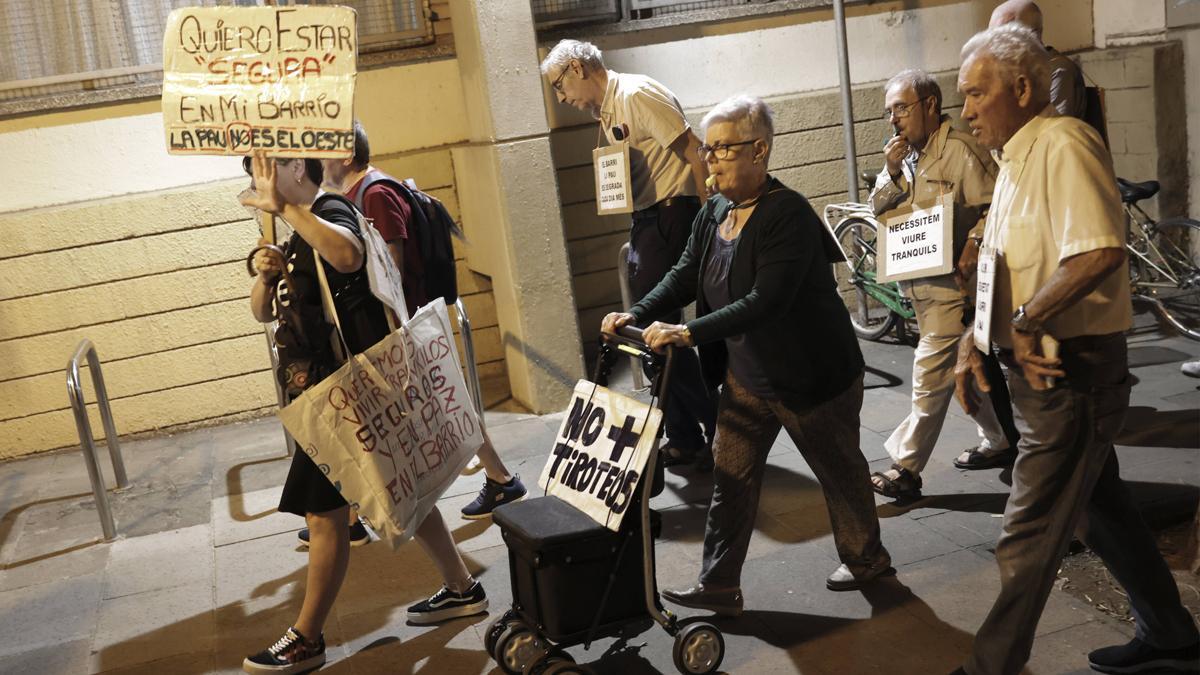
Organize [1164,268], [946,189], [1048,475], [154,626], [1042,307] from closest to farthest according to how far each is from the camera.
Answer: [1042,307] < [1048,475] < [154,626] < [946,189] < [1164,268]

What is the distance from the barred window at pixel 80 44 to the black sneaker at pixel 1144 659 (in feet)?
19.4

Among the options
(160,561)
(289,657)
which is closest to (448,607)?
(289,657)

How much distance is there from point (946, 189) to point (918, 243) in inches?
10.0

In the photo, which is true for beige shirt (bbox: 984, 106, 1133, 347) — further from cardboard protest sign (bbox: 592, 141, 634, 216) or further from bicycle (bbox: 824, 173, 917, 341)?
bicycle (bbox: 824, 173, 917, 341)

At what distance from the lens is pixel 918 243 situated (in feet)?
16.1

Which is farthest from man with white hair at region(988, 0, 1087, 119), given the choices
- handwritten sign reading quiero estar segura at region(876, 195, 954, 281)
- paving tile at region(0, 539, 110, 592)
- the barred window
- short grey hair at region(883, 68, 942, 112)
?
paving tile at region(0, 539, 110, 592)

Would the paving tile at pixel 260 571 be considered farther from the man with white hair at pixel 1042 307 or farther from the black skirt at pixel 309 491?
the man with white hair at pixel 1042 307

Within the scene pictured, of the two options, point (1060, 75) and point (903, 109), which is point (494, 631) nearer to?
point (903, 109)

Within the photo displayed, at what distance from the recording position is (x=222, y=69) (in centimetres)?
396

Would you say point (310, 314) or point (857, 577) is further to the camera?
point (857, 577)

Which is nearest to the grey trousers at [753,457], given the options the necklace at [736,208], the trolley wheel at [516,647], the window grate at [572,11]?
the necklace at [736,208]

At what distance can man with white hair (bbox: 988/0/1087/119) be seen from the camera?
5.03m

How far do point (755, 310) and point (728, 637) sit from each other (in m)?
1.20

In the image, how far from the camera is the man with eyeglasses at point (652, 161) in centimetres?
557
